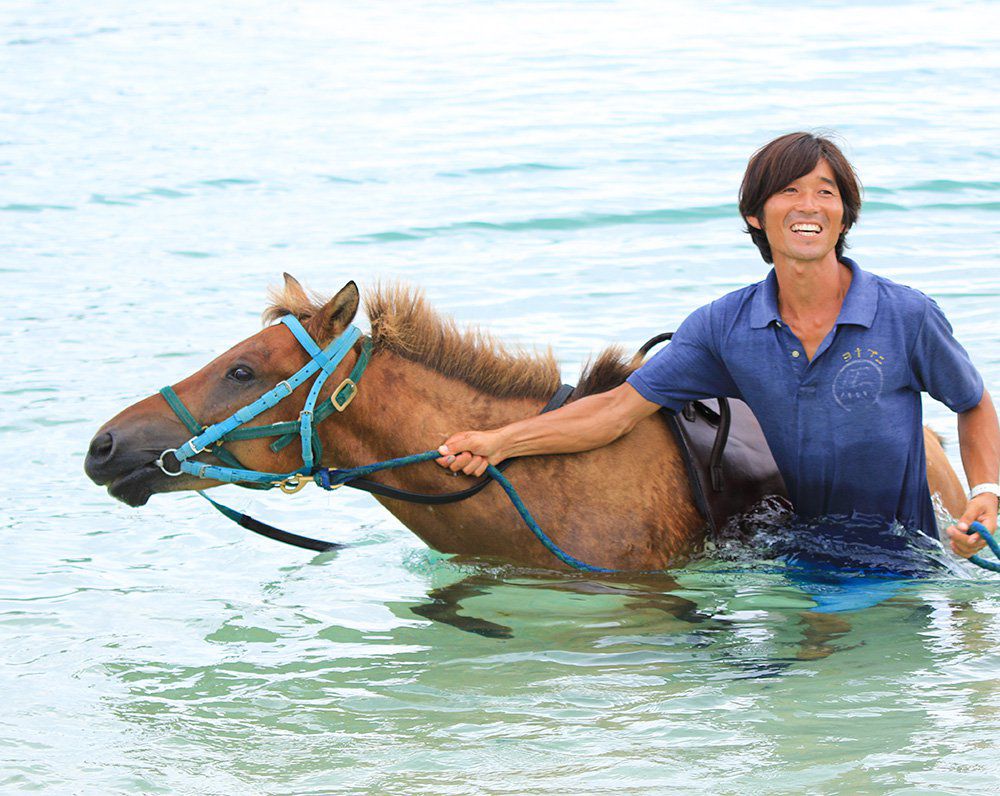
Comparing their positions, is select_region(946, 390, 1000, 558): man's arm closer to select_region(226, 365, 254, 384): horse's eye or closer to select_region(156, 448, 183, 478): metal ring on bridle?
select_region(226, 365, 254, 384): horse's eye

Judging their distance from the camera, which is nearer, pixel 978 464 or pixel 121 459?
pixel 978 464

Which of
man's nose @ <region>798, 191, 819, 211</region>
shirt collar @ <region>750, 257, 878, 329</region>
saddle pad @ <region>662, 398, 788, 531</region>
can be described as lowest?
saddle pad @ <region>662, 398, 788, 531</region>

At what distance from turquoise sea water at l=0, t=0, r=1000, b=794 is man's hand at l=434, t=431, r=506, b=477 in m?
0.55

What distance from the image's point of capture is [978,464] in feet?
15.5

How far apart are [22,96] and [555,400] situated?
1712 centimetres

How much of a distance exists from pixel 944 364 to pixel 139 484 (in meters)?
2.80

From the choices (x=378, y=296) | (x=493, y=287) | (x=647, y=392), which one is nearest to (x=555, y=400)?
(x=647, y=392)

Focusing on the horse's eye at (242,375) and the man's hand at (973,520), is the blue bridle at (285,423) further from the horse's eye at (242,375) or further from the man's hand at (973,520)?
the man's hand at (973,520)

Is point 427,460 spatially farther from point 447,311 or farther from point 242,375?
point 447,311

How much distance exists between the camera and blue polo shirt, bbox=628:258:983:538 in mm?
4754

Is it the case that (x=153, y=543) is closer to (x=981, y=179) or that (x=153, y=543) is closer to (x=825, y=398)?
(x=825, y=398)

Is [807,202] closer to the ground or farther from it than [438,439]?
farther from it

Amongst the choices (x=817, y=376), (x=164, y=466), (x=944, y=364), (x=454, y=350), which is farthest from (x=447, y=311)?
(x=944, y=364)

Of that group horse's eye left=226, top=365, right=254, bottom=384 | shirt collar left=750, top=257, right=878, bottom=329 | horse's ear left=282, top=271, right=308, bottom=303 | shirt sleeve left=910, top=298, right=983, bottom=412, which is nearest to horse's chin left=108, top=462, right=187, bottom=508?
horse's eye left=226, top=365, right=254, bottom=384
